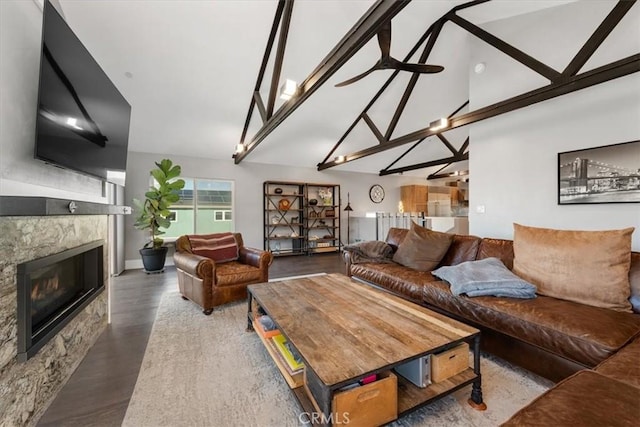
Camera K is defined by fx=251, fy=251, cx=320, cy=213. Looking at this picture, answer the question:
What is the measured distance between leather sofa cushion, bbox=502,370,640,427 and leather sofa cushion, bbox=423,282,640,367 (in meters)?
0.52

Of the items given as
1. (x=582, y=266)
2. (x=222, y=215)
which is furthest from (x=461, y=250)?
(x=222, y=215)

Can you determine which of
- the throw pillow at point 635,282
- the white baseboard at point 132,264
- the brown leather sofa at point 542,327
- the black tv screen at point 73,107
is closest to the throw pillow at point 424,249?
the brown leather sofa at point 542,327

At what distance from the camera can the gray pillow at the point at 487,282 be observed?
1891 mm

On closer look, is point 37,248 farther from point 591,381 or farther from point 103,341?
point 591,381

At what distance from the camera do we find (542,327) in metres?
1.54

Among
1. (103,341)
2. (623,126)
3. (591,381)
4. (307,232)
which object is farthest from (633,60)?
(307,232)

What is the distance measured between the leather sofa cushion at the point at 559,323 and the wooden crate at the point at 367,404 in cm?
108

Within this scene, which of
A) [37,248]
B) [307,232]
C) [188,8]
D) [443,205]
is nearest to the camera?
[37,248]

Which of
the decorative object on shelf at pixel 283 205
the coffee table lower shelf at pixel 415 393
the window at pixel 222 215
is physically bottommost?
the coffee table lower shelf at pixel 415 393

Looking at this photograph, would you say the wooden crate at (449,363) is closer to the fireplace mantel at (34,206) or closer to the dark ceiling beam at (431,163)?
the fireplace mantel at (34,206)

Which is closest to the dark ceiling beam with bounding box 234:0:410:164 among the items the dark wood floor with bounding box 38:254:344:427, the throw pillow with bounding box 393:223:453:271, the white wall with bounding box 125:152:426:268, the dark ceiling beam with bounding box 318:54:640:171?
the dark ceiling beam with bounding box 318:54:640:171

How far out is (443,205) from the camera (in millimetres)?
8680

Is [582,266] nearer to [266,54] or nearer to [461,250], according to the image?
[461,250]

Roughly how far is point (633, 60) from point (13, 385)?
15.2ft
